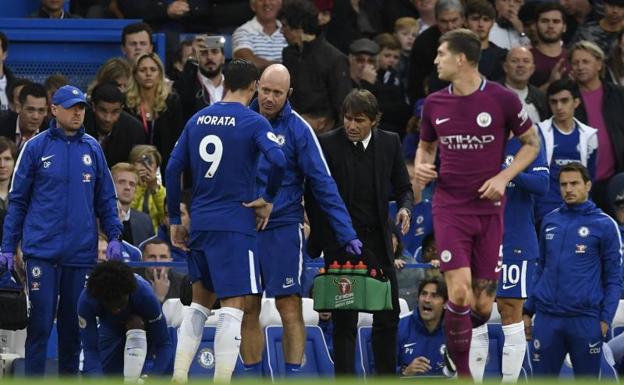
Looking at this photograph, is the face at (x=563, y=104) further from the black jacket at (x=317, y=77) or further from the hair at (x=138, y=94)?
the hair at (x=138, y=94)

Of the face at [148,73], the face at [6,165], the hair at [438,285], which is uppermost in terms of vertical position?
the face at [148,73]

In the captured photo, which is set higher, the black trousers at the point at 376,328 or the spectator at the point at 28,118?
the spectator at the point at 28,118

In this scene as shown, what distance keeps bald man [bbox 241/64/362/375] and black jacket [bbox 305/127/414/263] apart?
38cm

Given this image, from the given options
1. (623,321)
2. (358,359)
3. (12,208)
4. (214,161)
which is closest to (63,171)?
(12,208)

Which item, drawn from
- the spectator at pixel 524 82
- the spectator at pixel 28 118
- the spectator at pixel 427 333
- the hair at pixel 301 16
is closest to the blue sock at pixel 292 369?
the spectator at pixel 427 333

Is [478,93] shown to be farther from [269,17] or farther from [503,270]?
[269,17]

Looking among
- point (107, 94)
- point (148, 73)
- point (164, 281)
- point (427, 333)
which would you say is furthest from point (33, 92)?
point (427, 333)

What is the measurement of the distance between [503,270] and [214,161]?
3032mm

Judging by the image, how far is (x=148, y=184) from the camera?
16.9m

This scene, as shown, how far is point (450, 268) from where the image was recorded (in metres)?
12.6

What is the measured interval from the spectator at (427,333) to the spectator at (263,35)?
460 centimetres

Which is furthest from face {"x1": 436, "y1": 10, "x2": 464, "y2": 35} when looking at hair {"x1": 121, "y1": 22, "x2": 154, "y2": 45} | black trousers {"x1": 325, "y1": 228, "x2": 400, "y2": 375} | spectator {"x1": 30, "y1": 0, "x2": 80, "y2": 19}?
black trousers {"x1": 325, "y1": 228, "x2": 400, "y2": 375}

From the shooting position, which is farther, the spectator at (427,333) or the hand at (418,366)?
the spectator at (427,333)

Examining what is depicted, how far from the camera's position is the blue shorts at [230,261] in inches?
497
